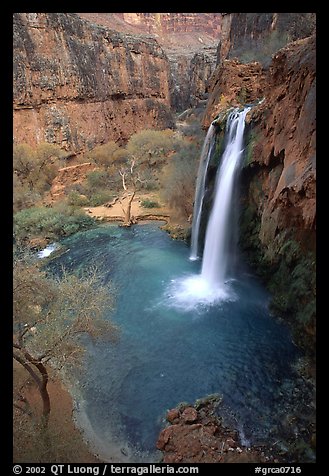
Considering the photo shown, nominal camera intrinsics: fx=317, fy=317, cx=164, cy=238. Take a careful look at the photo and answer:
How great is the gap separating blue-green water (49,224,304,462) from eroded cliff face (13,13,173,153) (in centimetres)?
2191

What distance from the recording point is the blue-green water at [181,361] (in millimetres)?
7242

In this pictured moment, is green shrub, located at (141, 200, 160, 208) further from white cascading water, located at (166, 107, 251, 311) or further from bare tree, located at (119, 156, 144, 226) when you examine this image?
white cascading water, located at (166, 107, 251, 311)

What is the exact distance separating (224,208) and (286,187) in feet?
15.3

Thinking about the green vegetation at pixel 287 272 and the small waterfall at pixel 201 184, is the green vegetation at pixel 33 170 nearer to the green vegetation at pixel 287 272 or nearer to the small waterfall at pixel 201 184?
the small waterfall at pixel 201 184

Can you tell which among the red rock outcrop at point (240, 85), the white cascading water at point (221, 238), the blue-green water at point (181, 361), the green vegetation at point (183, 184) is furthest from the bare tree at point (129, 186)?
the white cascading water at point (221, 238)

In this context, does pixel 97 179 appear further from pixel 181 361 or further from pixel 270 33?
pixel 181 361

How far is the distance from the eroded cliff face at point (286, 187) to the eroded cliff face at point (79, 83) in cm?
2260

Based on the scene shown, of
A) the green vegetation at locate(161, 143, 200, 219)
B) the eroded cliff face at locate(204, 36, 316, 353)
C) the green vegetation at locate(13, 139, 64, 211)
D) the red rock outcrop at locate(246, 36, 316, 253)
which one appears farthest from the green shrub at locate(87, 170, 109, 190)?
the red rock outcrop at locate(246, 36, 316, 253)

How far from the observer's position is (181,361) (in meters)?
8.98

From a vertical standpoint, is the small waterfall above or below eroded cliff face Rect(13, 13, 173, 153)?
below

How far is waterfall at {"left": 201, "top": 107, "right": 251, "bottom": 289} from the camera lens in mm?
12922

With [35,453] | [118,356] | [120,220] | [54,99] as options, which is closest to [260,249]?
[118,356]

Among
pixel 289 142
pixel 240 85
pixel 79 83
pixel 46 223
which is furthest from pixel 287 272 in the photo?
pixel 79 83

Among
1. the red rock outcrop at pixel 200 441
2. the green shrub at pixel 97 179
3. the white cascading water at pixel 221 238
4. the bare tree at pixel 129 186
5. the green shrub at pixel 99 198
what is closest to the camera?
the red rock outcrop at pixel 200 441
